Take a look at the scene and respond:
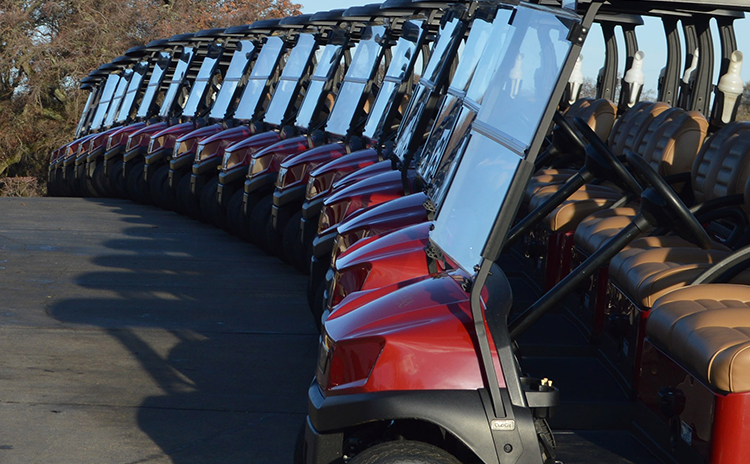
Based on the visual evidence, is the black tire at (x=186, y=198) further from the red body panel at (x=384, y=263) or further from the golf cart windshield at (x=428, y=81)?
the red body panel at (x=384, y=263)

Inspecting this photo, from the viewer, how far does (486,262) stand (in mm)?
2291

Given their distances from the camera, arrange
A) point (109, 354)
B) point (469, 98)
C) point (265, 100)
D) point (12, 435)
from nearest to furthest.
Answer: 1. point (469, 98)
2. point (12, 435)
3. point (109, 354)
4. point (265, 100)

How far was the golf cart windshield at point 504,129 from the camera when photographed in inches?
89.1

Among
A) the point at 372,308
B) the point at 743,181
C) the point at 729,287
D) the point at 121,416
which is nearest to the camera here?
the point at 372,308

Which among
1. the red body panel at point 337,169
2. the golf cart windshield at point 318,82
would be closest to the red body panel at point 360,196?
the red body panel at point 337,169

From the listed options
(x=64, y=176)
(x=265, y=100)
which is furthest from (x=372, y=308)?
(x=64, y=176)

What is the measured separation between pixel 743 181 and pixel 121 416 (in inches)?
118

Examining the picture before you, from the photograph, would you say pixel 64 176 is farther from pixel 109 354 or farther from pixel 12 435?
pixel 12 435

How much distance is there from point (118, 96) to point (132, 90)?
81cm

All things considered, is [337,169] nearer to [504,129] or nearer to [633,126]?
[633,126]

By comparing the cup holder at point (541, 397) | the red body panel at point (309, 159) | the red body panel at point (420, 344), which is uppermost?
the red body panel at point (309, 159)

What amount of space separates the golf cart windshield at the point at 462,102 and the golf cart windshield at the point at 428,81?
604mm

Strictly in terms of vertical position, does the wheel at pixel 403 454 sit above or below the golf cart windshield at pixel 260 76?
below

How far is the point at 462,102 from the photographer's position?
12.4ft
